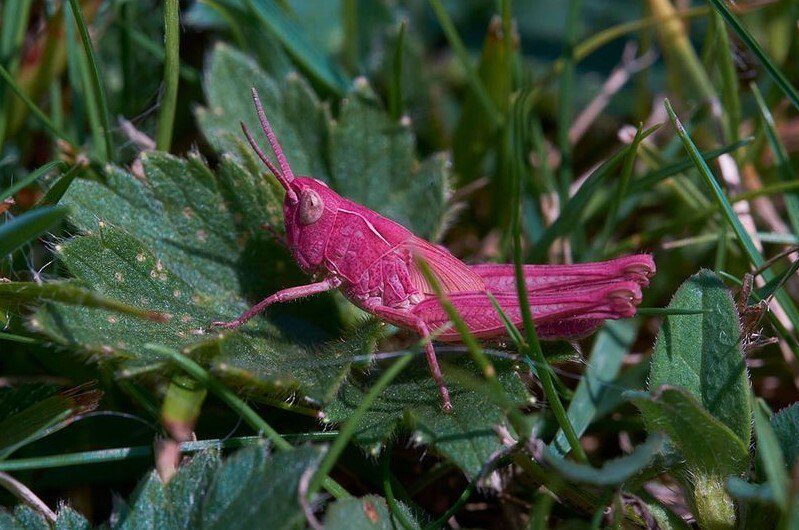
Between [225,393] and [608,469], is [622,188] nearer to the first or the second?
[608,469]

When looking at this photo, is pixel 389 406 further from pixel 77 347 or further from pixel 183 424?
pixel 77 347

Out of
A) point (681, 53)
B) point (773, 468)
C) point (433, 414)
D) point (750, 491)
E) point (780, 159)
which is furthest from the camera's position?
point (681, 53)

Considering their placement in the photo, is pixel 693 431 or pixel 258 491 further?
pixel 693 431

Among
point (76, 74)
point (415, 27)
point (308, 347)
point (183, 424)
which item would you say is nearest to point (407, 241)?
point (308, 347)

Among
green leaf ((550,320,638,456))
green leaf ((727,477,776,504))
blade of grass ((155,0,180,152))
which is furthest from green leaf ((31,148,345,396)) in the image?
green leaf ((727,477,776,504))

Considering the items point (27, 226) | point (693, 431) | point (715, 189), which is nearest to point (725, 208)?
point (715, 189)
